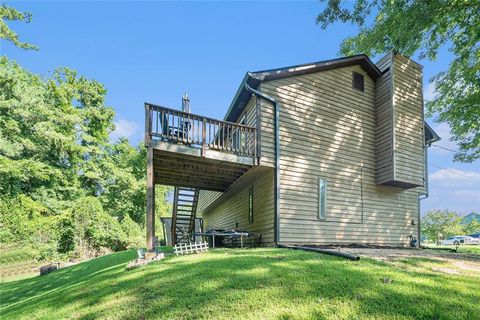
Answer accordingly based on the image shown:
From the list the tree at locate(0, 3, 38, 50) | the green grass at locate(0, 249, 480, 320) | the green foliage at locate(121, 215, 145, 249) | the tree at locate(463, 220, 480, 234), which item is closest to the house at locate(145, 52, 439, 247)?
the green grass at locate(0, 249, 480, 320)

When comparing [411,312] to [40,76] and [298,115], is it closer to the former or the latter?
[298,115]

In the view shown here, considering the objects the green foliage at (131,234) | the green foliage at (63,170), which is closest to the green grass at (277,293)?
the green foliage at (63,170)

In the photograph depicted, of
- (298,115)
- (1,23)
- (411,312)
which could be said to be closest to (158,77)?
(1,23)

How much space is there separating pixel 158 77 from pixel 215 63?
543cm

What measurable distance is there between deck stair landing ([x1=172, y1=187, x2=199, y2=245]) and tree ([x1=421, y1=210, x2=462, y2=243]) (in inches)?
1417

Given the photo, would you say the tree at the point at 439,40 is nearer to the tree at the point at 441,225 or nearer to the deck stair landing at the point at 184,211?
the deck stair landing at the point at 184,211

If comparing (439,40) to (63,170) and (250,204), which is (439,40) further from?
(63,170)

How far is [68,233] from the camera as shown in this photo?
1880 cm

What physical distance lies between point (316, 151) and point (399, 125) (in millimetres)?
3568

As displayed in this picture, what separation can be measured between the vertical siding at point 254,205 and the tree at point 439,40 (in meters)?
6.73

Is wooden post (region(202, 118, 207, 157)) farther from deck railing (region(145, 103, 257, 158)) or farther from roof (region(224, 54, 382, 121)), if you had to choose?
roof (region(224, 54, 382, 121))

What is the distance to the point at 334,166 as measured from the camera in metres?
10.2

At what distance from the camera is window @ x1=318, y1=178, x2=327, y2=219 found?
9727mm

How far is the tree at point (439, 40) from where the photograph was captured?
10070 mm
